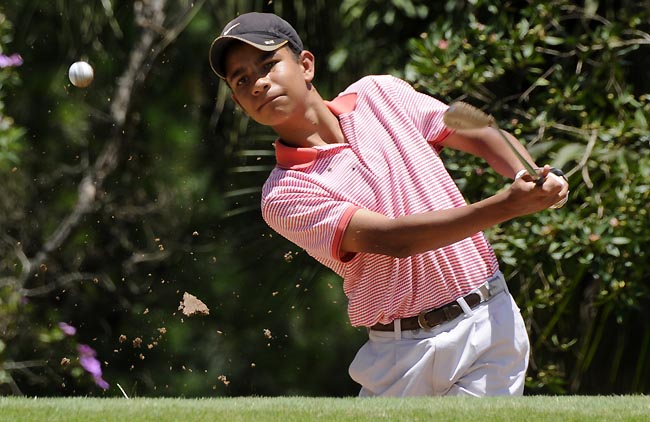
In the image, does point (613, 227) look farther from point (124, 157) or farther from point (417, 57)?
point (124, 157)

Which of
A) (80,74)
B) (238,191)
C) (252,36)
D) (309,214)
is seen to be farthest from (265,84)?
(238,191)

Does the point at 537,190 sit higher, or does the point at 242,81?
the point at 242,81

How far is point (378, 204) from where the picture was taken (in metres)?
3.32

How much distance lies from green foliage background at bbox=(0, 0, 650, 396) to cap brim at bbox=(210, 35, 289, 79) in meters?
1.98

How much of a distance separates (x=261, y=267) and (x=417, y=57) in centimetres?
130

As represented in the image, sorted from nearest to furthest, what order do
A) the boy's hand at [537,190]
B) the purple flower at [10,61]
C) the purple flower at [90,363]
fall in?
the boy's hand at [537,190]
the purple flower at [10,61]
the purple flower at [90,363]

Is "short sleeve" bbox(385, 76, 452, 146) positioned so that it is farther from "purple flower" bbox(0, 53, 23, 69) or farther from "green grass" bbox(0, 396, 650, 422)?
"purple flower" bbox(0, 53, 23, 69)

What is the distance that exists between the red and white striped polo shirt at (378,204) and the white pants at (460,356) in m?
0.07

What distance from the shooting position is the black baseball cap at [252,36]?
135 inches

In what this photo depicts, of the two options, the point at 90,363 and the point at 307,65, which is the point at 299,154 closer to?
the point at 307,65

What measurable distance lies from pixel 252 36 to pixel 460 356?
103 cm

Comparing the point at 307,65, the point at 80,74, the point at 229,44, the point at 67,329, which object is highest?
the point at 229,44

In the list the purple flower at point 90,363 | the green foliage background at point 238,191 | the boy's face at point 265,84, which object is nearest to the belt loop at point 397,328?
the boy's face at point 265,84

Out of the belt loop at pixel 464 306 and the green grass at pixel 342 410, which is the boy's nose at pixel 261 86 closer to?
the belt loop at pixel 464 306
